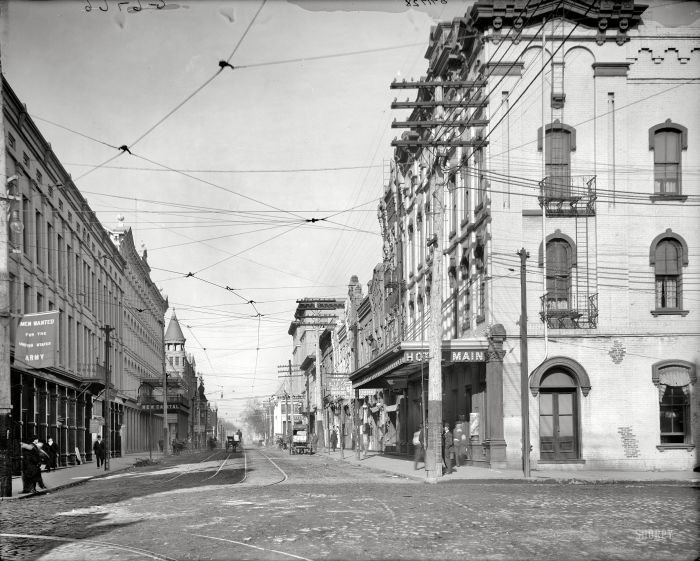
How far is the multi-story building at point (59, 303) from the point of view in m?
32.2

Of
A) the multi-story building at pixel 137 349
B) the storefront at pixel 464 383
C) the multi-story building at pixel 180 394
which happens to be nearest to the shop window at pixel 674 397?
the storefront at pixel 464 383

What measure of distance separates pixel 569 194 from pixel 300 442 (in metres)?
37.7

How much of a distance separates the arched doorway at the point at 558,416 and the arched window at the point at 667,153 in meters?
7.63

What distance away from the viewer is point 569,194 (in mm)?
30625

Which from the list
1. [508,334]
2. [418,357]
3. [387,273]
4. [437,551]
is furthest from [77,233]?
[437,551]

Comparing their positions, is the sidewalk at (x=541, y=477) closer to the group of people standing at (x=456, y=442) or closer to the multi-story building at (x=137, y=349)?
the group of people standing at (x=456, y=442)

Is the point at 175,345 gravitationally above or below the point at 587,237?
below

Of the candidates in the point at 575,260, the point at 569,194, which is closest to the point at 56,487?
the point at 575,260

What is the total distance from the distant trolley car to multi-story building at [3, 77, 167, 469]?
12604 mm

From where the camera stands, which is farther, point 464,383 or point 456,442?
point 464,383

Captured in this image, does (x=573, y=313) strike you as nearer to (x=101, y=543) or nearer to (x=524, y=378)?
(x=524, y=378)

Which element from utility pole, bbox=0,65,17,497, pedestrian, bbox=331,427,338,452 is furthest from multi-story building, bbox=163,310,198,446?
utility pole, bbox=0,65,17,497

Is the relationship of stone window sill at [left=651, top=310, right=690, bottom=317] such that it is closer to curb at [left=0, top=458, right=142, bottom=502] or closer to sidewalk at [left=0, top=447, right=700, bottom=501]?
sidewalk at [left=0, top=447, right=700, bottom=501]

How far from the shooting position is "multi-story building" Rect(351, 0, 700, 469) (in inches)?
1176
